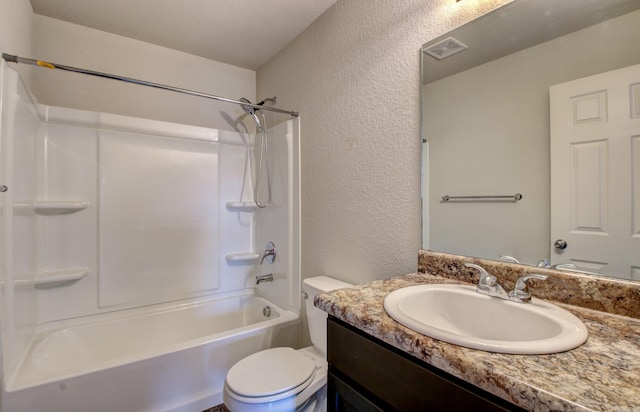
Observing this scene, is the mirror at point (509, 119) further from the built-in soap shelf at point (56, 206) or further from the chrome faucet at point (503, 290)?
the built-in soap shelf at point (56, 206)

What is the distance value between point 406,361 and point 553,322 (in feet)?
Result: 1.29

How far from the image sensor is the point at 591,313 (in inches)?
31.0

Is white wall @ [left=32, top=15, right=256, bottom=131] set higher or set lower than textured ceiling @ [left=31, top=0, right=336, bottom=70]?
lower

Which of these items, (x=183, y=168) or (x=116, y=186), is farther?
(x=183, y=168)

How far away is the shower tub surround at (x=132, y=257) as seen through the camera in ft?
4.53

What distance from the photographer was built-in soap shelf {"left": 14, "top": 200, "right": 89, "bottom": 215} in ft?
5.59

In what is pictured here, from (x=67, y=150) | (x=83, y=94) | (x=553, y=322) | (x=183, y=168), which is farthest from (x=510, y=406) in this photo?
(x=83, y=94)

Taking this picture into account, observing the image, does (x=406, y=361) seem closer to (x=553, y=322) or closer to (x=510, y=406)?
(x=510, y=406)

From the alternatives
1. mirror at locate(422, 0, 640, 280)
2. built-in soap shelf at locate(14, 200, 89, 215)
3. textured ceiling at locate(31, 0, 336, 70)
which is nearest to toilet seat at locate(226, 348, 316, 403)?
mirror at locate(422, 0, 640, 280)

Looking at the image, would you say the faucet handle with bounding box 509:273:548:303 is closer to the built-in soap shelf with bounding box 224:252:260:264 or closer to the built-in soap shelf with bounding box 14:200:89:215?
the built-in soap shelf with bounding box 224:252:260:264

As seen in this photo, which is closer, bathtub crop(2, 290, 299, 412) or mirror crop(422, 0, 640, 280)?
mirror crop(422, 0, 640, 280)

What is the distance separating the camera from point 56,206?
5.76 ft

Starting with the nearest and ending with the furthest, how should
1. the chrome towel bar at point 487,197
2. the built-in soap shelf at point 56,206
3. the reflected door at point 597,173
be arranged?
the reflected door at point 597,173
the chrome towel bar at point 487,197
the built-in soap shelf at point 56,206

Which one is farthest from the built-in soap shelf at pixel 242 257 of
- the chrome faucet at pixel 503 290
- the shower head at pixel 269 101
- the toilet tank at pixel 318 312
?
the chrome faucet at pixel 503 290
